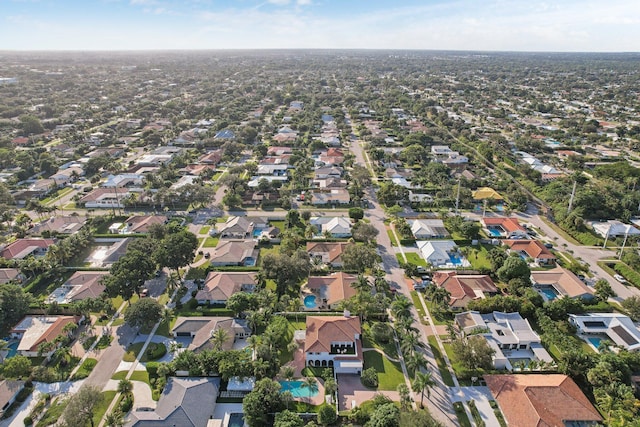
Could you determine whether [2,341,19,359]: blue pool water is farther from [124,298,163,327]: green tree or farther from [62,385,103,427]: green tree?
[62,385,103,427]: green tree

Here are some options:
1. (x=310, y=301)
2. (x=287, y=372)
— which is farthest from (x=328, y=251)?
(x=287, y=372)

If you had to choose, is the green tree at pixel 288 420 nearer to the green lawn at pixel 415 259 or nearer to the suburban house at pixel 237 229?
the green lawn at pixel 415 259

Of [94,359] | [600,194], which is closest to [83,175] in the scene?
[94,359]

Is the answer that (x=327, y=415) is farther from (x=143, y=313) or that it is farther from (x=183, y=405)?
(x=143, y=313)

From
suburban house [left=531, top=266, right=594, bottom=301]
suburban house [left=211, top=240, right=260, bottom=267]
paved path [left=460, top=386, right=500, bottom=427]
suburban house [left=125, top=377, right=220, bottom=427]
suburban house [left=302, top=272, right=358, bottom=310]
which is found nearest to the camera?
suburban house [left=125, top=377, right=220, bottom=427]

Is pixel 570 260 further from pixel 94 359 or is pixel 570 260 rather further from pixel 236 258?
pixel 94 359

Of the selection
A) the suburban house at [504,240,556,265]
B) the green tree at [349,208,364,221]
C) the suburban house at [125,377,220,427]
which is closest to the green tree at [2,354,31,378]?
the suburban house at [125,377,220,427]
